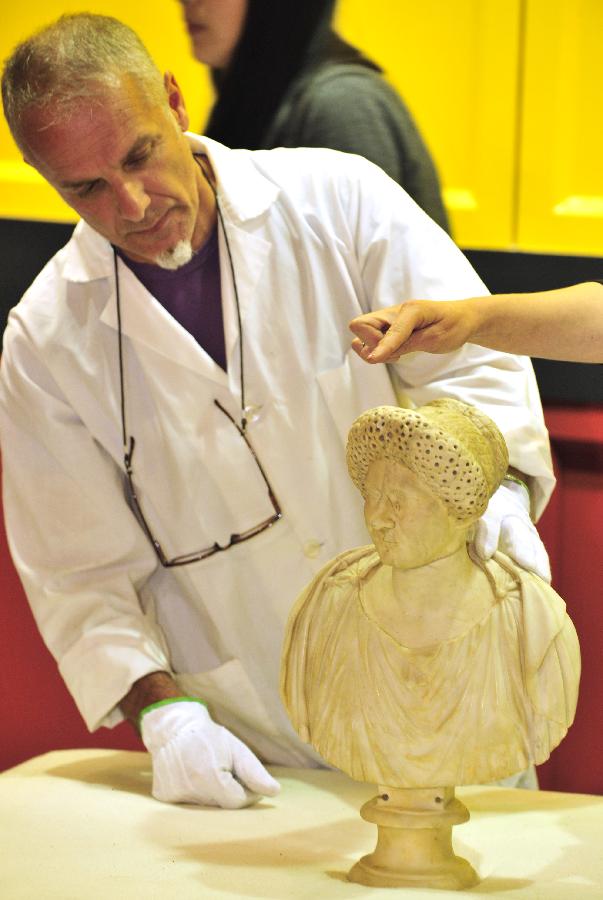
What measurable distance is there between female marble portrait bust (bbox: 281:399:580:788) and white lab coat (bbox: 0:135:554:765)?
46 cm

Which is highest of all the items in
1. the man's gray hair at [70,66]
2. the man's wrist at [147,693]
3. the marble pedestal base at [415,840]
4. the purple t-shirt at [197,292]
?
the man's gray hair at [70,66]

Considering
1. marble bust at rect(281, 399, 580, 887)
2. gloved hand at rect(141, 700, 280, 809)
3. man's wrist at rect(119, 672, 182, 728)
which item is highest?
marble bust at rect(281, 399, 580, 887)

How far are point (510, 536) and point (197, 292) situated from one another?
664 millimetres

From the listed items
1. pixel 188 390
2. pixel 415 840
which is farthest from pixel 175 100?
pixel 415 840

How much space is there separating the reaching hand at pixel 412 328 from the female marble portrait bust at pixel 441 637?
58mm

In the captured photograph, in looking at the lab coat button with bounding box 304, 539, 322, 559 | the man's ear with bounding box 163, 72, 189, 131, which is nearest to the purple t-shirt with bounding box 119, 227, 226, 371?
the man's ear with bounding box 163, 72, 189, 131

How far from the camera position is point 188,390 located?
6.17 feet

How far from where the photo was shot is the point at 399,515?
4.25 feet

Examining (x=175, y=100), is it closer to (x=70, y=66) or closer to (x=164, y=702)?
(x=70, y=66)

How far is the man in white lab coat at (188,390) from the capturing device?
5.71 ft

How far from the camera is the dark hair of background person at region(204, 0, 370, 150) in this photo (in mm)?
2428

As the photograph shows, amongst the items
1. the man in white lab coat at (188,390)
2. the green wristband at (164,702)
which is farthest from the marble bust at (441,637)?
the green wristband at (164,702)

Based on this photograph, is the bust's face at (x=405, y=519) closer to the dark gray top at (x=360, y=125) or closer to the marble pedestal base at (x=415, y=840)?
the marble pedestal base at (x=415, y=840)

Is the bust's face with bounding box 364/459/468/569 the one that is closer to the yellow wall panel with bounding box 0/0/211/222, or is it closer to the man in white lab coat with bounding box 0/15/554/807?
the man in white lab coat with bounding box 0/15/554/807
